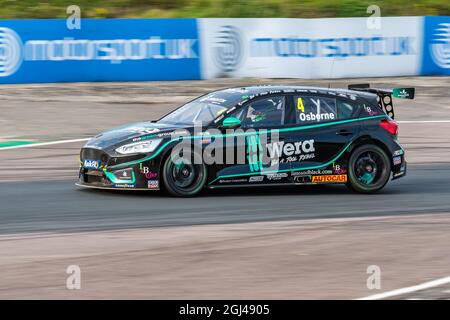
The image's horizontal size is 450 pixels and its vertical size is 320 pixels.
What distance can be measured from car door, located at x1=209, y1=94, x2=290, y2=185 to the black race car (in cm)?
1

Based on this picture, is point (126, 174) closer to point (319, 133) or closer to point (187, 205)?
point (187, 205)

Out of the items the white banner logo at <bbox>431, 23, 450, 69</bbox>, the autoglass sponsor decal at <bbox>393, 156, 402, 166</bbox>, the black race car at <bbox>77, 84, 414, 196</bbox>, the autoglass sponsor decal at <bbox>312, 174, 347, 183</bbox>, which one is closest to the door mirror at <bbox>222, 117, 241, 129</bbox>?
the black race car at <bbox>77, 84, 414, 196</bbox>

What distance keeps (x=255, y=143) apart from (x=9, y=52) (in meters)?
10.7

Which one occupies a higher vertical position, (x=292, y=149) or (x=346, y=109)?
(x=346, y=109)

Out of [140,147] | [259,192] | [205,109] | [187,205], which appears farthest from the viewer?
[259,192]

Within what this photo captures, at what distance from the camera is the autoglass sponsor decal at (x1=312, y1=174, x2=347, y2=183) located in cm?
1262

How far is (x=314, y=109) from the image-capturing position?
41.6ft

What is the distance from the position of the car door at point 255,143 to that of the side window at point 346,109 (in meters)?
0.85

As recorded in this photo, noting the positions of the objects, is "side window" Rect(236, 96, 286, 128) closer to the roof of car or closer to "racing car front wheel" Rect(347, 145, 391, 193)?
the roof of car

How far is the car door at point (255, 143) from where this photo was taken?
12.1 meters

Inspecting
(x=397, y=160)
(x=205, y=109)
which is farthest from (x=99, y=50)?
(x=397, y=160)

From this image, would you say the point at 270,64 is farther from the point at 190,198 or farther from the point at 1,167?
the point at 190,198

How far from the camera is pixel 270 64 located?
929 inches
